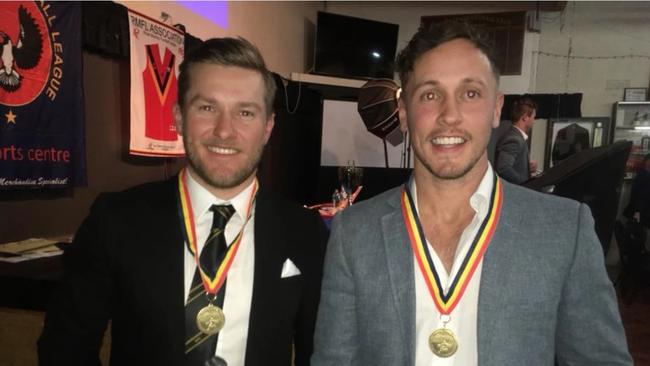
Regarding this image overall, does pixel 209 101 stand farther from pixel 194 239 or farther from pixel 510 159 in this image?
pixel 510 159

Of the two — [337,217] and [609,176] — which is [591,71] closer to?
[609,176]

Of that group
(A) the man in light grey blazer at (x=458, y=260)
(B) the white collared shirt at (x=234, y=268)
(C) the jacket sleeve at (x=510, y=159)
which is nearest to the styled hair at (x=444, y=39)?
(A) the man in light grey blazer at (x=458, y=260)

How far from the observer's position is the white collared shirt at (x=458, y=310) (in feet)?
4.00

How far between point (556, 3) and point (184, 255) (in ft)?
24.7

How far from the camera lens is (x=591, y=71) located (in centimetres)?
715

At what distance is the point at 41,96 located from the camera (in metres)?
2.50

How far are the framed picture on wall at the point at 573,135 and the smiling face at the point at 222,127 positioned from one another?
691 centimetres

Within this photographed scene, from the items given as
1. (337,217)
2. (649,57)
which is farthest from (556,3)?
(337,217)

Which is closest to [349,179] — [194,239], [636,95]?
[194,239]

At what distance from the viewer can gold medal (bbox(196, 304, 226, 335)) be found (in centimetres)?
129

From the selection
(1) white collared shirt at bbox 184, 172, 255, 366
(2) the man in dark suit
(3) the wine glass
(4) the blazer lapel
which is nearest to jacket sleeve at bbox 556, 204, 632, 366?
(4) the blazer lapel

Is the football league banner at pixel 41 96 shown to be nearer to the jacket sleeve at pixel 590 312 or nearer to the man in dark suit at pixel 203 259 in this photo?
the man in dark suit at pixel 203 259

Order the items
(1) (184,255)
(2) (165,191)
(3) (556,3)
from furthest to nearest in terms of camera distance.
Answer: (3) (556,3) → (2) (165,191) → (1) (184,255)

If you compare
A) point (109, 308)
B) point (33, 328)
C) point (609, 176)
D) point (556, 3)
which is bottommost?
point (33, 328)
